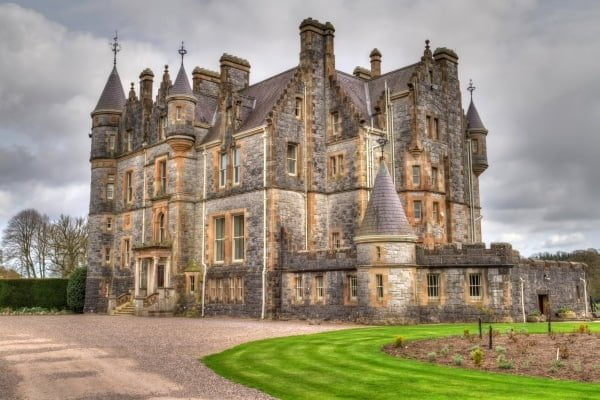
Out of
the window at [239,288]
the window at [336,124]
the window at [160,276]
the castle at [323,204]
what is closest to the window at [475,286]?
the castle at [323,204]

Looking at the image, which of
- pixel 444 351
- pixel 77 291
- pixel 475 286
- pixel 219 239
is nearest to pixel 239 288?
pixel 219 239

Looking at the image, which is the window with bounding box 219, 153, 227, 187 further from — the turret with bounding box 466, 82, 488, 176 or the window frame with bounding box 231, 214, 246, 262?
the turret with bounding box 466, 82, 488, 176

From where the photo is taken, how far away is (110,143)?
46906 millimetres

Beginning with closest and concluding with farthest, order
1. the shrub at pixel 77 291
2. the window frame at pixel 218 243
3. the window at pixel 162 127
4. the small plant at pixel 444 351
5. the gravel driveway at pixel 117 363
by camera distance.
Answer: the gravel driveway at pixel 117 363 < the small plant at pixel 444 351 < the window frame at pixel 218 243 < the window at pixel 162 127 < the shrub at pixel 77 291

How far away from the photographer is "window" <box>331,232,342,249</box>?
35.1m

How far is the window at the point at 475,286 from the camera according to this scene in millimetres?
27516

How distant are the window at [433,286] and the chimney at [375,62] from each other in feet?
66.2

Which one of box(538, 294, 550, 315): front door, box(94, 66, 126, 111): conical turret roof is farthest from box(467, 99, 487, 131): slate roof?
box(94, 66, 126, 111): conical turret roof

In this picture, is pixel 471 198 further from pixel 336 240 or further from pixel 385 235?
pixel 385 235

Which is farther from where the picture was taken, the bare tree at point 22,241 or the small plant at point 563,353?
the bare tree at point 22,241

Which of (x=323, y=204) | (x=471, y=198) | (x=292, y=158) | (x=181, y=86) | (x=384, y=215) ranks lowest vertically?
(x=384, y=215)

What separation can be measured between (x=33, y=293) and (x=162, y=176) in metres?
15.2

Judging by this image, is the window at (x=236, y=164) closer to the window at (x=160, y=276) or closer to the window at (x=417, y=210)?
→ the window at (x=160, y=276)

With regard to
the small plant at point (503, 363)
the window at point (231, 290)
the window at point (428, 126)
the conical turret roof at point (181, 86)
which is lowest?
the small plant at point (503, 363)
